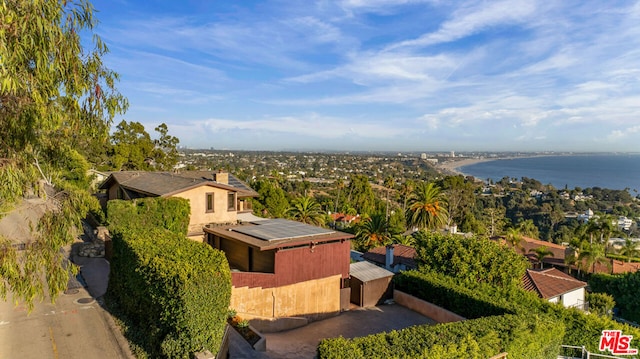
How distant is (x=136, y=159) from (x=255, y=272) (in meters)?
39.1

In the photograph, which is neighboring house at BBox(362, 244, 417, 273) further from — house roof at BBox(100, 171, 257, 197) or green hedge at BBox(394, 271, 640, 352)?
house roof at BBox(100, 171, 257, 197)

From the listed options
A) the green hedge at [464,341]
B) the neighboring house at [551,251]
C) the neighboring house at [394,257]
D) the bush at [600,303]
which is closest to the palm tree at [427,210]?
the neighboring house at [394,257]

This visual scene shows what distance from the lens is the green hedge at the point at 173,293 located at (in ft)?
35.0

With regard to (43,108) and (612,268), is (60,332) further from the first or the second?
(612,268)

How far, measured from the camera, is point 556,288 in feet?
76.9

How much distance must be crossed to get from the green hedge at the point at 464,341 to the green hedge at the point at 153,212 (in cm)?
1548

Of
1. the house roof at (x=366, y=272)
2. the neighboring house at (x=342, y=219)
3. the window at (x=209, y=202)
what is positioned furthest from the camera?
the neighboring house at (x=342, y=219)

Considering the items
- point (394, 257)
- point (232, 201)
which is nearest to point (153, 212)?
point (232, 201)

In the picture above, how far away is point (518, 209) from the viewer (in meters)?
102

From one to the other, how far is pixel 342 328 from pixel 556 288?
14357mm

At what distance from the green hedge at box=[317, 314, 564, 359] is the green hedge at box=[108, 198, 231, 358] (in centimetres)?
318

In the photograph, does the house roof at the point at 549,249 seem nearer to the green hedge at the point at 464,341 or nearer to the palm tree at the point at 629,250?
the palm tree at the point at 629,250

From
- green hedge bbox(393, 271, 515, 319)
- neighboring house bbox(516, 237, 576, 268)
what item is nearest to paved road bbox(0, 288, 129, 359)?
green hedge bbox(393, 271, 515, 319)

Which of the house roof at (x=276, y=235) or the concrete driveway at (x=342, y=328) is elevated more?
the house roof at (x=276, y=235)
